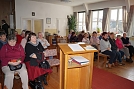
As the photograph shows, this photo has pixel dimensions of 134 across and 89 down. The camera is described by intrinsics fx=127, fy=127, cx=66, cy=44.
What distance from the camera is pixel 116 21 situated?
7.28 metres

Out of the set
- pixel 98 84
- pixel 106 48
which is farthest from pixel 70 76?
pixel 106 48

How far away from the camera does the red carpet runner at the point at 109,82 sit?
2861 millimetres

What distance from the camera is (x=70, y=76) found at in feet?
6.44

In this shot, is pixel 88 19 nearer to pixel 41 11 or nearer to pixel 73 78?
pixel 41 11

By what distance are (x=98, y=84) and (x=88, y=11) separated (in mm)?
6510

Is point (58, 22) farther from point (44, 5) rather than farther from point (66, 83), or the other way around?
point (66, 83)

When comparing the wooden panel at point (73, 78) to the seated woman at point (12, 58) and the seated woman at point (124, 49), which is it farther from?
the seated woman at point (124, 49)

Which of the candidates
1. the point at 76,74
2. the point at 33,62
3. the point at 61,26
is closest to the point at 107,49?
the point at 76,74

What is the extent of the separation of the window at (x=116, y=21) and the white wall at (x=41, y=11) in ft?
11.1

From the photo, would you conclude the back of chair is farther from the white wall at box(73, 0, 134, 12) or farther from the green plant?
the green plant

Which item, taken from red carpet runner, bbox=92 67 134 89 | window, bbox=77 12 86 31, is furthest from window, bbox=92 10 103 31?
red carpet runner, bbox=92 67 134 89

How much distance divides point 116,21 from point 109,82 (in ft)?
16.7

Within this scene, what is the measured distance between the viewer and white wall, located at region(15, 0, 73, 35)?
24.7 ft

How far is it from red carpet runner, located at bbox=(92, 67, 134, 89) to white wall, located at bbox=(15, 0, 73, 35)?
233 inches
